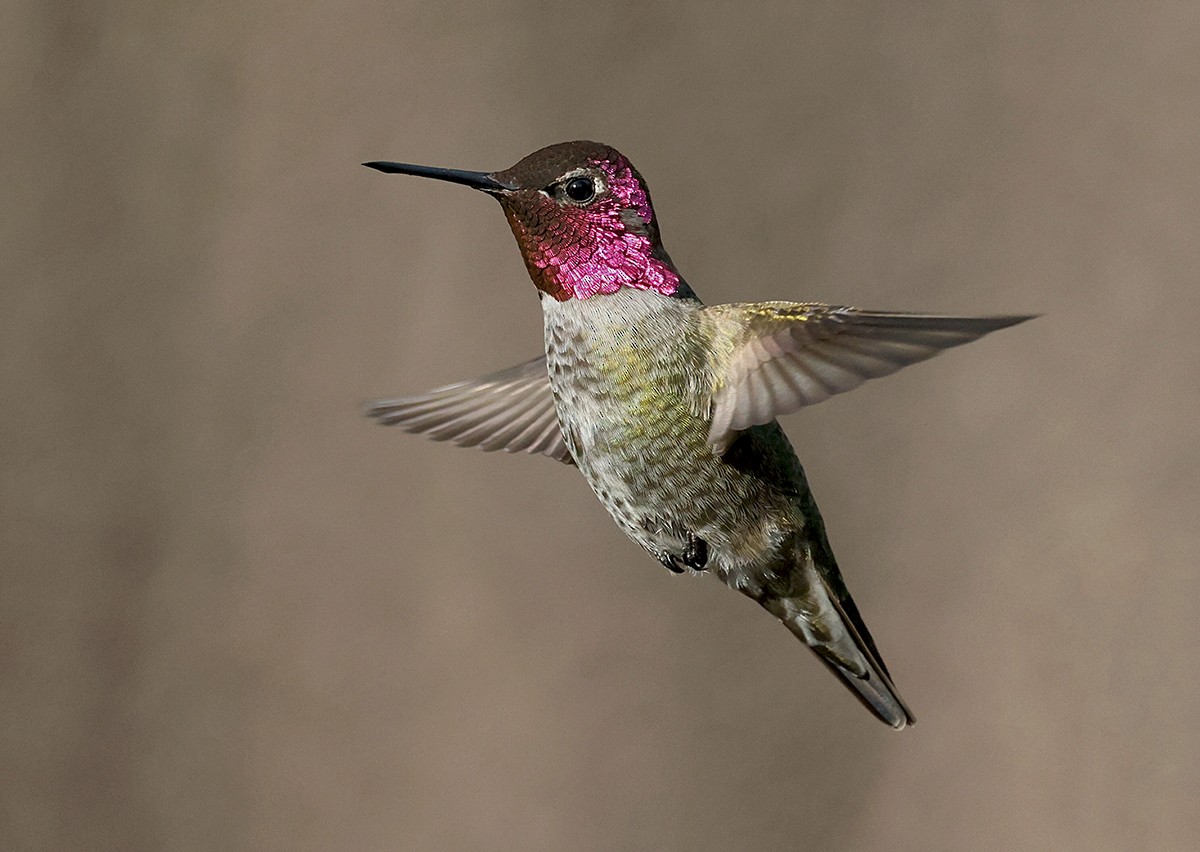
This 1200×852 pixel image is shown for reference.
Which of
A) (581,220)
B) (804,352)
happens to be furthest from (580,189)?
(804,352)

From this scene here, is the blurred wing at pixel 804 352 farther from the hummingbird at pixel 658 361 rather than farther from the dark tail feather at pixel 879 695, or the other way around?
the dark tail feather at pixel 879 695

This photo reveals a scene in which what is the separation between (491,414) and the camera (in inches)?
30.0

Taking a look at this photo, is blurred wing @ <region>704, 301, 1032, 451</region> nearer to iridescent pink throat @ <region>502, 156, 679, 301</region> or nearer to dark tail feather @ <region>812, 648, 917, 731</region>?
iridescent pink throat @ <region>502, 156, 679, 301</region>

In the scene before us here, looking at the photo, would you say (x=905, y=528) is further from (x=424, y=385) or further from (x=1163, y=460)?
(x=424, y=385)

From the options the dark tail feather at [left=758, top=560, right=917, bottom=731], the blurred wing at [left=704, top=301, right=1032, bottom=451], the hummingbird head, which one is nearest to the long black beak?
the hummingbird head

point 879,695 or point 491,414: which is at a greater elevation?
point 491,414

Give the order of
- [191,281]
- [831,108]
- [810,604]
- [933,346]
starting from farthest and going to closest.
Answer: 1. [831,108]
2. [191,281]
3. [810,604]
4. [933,346]

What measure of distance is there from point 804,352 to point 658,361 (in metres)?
0.07

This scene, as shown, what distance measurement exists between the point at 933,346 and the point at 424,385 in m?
0.87

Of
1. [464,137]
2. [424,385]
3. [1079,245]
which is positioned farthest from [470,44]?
[1079,245]

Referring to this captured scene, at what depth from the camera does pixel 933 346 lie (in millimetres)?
504

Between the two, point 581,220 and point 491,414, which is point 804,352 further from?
point 491,414

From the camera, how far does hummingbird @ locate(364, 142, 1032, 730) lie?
55 cm

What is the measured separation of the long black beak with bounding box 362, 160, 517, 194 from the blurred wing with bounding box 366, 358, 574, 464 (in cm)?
19
